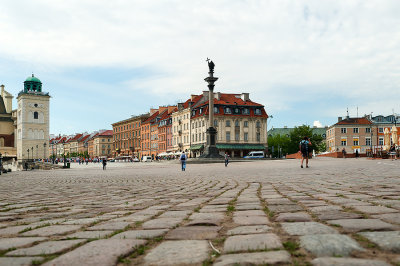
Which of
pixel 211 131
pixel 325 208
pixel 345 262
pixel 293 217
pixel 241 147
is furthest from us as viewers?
pixel 241 147

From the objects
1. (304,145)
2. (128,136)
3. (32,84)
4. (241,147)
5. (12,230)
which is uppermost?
(32,84)

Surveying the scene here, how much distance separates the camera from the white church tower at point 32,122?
110 metres

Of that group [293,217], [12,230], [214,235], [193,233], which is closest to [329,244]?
[214,235]

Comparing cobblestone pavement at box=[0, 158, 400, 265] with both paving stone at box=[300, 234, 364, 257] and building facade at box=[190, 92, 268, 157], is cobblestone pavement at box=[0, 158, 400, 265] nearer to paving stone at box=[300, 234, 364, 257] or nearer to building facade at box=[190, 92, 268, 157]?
paving stone at box=[300, 234, 364, 257]

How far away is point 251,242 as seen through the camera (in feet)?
A: 10.1

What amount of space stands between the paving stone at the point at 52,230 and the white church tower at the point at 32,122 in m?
110

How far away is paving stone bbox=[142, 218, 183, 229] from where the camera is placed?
13.6ft

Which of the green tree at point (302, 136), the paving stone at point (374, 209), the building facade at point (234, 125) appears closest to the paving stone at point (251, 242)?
the paving stone at point (374, 209)

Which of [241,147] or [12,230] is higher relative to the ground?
[241,147]

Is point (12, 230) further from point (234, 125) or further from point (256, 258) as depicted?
point (234, 125)

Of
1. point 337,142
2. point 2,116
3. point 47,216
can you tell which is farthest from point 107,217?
point 2,116

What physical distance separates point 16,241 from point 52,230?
57 centimetres

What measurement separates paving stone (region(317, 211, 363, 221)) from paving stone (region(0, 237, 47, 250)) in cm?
275

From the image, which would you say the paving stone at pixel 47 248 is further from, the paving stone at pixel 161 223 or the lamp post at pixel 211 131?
the lamp post at pixel 211 131
